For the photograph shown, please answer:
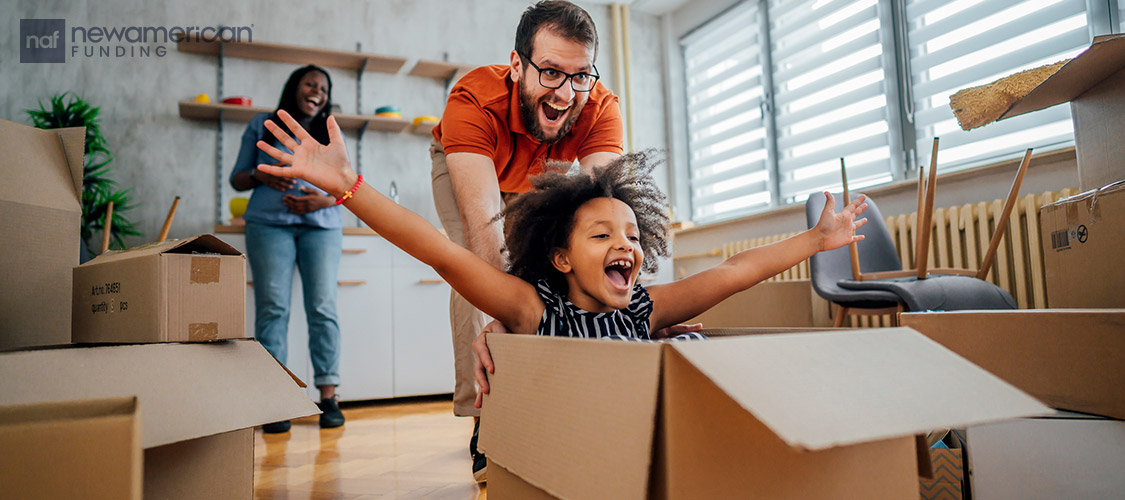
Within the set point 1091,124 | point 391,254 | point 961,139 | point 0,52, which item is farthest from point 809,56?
point 0,52

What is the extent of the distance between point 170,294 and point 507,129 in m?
0.80

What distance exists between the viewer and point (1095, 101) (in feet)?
4.82

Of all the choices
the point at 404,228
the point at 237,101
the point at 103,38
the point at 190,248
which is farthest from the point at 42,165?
the point at 103,38

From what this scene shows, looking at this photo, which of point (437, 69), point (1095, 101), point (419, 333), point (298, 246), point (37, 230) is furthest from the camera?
point (437, 69)

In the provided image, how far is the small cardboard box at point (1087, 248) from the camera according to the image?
3.88 feet

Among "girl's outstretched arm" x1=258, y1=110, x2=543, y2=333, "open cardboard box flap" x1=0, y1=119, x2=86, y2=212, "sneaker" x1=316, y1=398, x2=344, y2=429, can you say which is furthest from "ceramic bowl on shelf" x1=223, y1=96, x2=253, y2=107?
"girl's outstretched arm" x1=258, y1=110, x2=543, y2=333

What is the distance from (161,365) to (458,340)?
2.69 feet

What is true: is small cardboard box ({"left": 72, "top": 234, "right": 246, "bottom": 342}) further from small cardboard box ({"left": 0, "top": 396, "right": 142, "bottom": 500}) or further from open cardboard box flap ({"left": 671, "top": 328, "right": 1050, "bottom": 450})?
open cardboard box flap ({"left": 671, "top": 328, "right": 1050, "bottom": 450})

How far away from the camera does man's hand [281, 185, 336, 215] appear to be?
254 cm

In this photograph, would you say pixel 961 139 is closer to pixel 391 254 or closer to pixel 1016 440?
pixel 1016 440

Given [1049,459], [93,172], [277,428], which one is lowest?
[277,428]

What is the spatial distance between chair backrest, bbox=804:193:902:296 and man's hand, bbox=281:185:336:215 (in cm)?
184

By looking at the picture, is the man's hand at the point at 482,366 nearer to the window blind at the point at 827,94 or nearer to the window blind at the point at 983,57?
the window blind at the point at 983,57

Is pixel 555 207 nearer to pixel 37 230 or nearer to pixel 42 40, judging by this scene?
pixel 37 230
